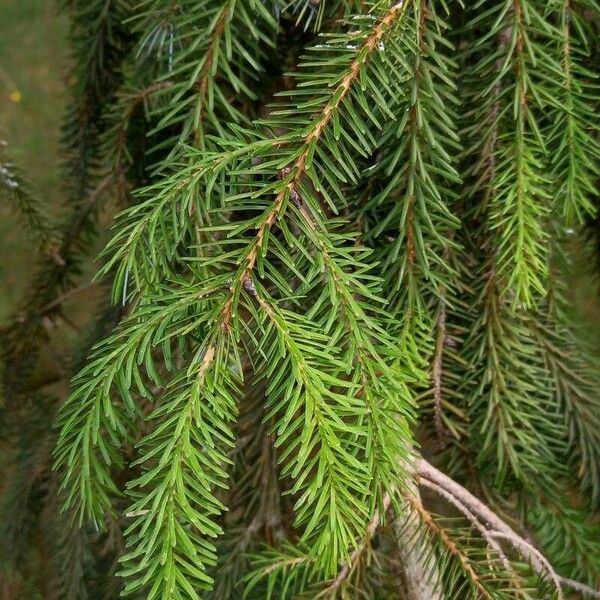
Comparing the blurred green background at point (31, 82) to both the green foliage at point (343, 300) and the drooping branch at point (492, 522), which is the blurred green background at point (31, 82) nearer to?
the green foliage at point (343, 300)

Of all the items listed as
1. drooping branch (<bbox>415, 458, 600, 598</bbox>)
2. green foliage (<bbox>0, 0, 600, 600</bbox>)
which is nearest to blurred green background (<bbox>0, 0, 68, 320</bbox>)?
green foliage (<bbox>0, 0, 600, 600</bbox>)

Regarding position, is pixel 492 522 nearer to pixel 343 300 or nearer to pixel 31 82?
pixel 343 300

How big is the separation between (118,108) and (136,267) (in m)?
0.33

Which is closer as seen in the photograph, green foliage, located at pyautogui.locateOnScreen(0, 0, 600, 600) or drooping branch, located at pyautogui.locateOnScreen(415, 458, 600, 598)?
green foliage, located at pyautogui.locateOnScreen(0, 0, 600, 600)

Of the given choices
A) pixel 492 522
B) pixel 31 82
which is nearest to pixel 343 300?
pixel 492 522

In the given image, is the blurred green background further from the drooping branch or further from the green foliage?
the drooping branch

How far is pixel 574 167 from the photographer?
492 mm

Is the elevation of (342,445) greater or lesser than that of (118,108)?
lesser

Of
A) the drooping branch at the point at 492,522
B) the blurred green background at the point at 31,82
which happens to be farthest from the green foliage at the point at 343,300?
the blurred green background at the point at 31,82

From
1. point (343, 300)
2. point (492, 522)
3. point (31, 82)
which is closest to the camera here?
point (343, 300)

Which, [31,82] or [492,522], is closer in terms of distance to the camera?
[492,522]

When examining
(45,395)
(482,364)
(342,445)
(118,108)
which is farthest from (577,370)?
(45,395)

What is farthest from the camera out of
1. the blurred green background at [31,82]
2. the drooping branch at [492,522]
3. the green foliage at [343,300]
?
the blurred green background at [31,82]

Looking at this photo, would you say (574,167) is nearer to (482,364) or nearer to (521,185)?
(521,185)
